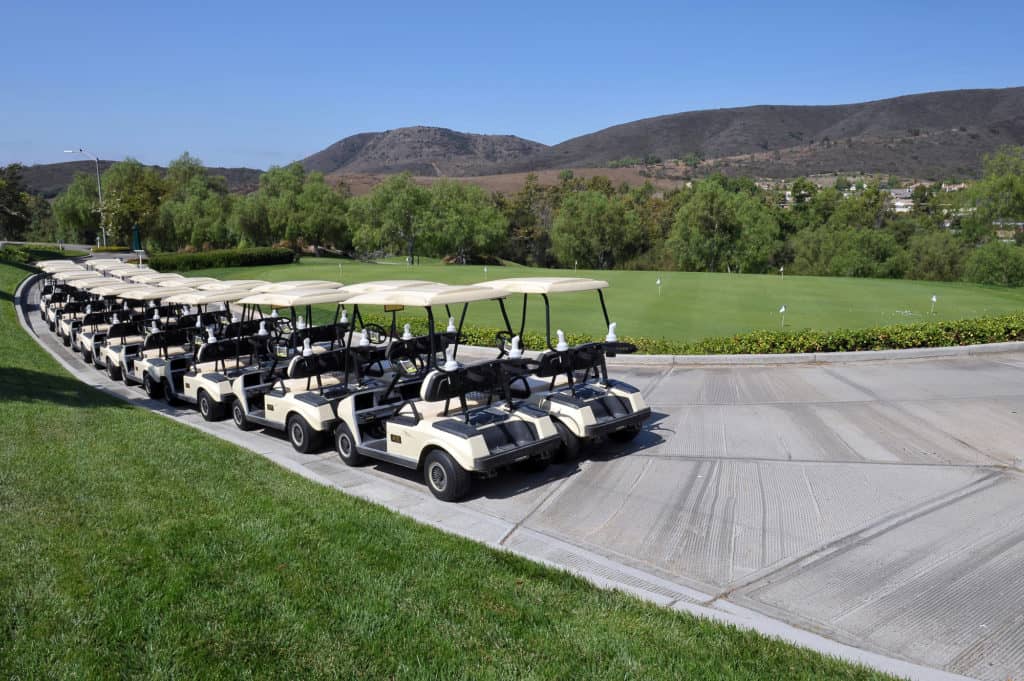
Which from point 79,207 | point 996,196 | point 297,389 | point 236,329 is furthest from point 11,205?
point 996,196

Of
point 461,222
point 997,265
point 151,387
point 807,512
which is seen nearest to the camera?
point 807,512

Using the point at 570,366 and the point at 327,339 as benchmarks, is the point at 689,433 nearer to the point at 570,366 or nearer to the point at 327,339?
the point at 570,366

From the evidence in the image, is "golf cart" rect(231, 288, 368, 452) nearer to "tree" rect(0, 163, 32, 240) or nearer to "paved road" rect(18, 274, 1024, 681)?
"paved road" rect(18, 274, 1024, 681)

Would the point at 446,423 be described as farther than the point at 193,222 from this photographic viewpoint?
No

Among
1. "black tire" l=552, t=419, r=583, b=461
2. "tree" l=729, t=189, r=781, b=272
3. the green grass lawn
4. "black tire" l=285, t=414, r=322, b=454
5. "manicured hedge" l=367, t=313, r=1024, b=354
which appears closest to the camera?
the green grass lawn

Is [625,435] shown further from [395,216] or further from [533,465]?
[395,216]

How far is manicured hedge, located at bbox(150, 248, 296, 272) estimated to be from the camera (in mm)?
45906

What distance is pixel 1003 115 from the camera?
621ft

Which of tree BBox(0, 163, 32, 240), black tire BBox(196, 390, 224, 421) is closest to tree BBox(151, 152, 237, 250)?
tree BBox(0, 163, 32, 240)

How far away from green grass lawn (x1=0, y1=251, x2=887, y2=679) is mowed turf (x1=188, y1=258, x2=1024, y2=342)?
41.9ft

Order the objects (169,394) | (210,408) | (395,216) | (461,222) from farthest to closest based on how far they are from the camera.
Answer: (461,222)
(395,216)
(169,394)
(210,408)

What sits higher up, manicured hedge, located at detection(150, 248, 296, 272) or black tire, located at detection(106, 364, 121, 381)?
manicured hedge, located at detection(150, 248, 296, 272)

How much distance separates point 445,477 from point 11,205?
81438mm

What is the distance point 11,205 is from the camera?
71.1 metres
